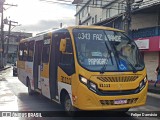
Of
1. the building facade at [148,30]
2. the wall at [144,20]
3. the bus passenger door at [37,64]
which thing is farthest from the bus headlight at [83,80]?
the wall at [144,20]

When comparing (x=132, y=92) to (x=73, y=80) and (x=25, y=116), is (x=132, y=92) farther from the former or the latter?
(x=25, y=116)

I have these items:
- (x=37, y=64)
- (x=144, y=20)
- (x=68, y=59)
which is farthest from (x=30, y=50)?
(x=144, y=20)

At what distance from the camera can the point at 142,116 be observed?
9570 millimetres

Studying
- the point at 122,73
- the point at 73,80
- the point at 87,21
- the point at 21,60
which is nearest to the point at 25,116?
the point at 73,80

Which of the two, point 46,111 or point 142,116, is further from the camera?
point 46,111

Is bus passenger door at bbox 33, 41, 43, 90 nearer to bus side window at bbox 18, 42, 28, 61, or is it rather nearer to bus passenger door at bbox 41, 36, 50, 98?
bus passenger door at bbox 41, 36, 50, 98

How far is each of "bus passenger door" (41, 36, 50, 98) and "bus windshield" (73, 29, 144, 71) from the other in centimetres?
220

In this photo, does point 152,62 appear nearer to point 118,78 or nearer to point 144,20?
point 144,20

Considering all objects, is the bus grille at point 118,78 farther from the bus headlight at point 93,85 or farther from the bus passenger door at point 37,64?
the bus passenger door at point 37,64

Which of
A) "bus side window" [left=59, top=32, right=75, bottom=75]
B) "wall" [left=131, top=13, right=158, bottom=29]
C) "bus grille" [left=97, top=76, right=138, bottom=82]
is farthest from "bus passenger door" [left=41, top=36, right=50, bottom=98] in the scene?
"wall" [left=131, top=13, right=158, bottom=29]

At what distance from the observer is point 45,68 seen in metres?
11.3

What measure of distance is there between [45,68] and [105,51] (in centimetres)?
306

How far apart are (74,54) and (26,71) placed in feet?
21.8

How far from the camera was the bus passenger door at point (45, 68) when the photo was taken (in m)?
11.1
